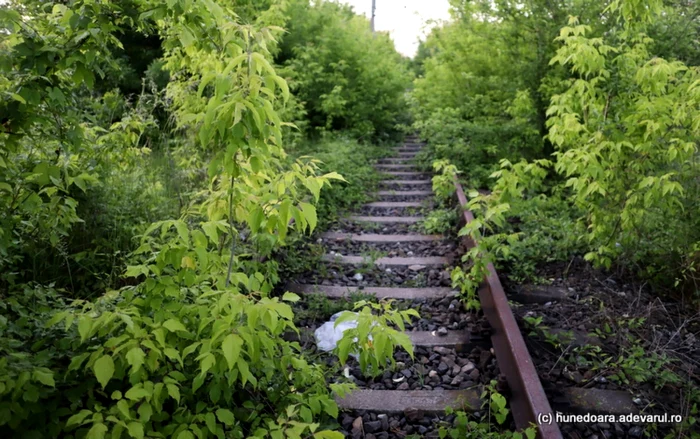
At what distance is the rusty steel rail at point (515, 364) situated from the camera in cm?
259

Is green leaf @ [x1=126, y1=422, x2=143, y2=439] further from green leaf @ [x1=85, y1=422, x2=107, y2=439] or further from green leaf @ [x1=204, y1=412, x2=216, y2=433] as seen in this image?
green leaf @ [x1=204, y1=412, x2=216, y2=433]

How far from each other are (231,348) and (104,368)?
0.46 metres

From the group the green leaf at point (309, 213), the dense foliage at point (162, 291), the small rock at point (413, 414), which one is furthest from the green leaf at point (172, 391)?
the small rock at point (413, 414)

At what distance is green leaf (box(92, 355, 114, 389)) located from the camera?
1.83 m

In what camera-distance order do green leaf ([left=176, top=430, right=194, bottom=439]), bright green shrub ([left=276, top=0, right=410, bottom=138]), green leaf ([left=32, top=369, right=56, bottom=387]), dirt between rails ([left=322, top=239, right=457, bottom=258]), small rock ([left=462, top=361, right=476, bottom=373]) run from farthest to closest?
bright green shrub ([left=276, top=0, right=410, bottom=138]), dirt between rails ([left=322, top=239, right=457, bottom=258]), small rock ([left=462, top=361, right=476, bottom=373]), green leaf ([left=176, top=430, right=194, bottom=439]), green leaf ([left=32, top=369, right=56, bottom=387])

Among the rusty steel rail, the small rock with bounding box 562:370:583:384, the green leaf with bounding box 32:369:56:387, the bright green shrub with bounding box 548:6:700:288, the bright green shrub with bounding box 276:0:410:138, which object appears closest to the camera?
the green leaf with bounding box 32:369:56:387

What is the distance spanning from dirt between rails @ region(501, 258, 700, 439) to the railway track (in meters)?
0.20

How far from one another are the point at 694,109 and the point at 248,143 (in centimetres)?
350

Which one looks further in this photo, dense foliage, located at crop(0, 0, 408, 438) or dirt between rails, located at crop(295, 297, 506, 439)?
dirt between rails, located at crop(295, 297, 506, 439)

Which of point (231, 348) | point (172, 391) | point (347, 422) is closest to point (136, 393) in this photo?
point (172, 391)

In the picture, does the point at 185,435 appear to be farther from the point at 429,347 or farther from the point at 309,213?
the point at 429,347

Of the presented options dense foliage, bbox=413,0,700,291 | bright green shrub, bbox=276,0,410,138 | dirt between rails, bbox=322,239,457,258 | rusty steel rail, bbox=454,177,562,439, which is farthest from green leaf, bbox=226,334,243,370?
bright green shrub, bbox=276,0,410,138


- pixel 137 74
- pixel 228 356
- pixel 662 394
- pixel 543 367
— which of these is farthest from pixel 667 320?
pixel 137 74

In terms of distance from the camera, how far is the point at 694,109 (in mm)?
3828
